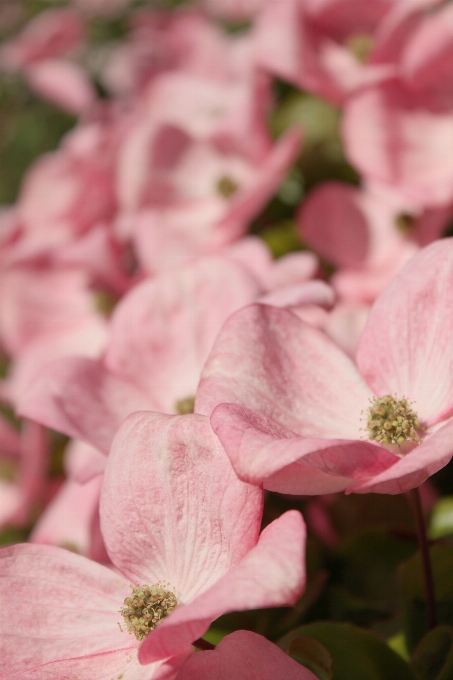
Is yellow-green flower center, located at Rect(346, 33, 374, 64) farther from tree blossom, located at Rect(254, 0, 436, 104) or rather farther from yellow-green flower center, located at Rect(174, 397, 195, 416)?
yellow-green flower center, located at Rect(174, 397, 195, 416)

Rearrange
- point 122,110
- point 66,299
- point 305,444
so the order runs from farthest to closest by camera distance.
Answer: point 122,110 < point 66,299 < point 305,444

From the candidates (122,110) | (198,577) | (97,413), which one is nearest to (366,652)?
(198,577)

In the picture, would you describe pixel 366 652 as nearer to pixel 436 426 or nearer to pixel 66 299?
pixel 436 426

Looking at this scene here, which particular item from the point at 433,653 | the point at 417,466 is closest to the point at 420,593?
the point at 433,653

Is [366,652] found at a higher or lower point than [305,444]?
lower

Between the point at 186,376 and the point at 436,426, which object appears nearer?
the point at 436,426

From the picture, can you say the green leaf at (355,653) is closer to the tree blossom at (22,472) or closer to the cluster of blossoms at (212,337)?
the cluster of blossoms at (212,337)

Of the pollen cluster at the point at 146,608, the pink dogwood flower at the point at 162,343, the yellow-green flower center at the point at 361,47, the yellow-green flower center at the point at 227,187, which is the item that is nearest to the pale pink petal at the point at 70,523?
the pink dogwood flower at the point at 162,343
